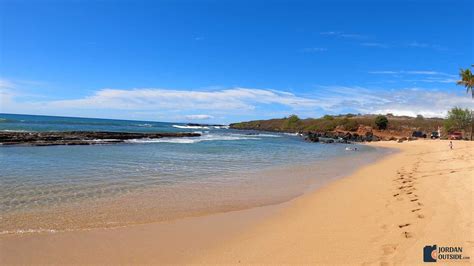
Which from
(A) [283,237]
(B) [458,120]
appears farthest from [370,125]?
(A) [283,237]

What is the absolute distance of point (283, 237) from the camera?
22.2ft

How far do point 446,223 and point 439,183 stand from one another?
555cm

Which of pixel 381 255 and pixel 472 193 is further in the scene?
pixel 472 193

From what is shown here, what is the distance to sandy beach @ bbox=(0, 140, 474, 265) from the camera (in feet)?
18.2

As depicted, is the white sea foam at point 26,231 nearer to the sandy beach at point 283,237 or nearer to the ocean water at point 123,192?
the ocean water at point 123,192

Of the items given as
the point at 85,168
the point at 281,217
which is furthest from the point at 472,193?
the point at 85,168

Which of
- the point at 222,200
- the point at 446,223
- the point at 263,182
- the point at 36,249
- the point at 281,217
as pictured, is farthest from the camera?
the point at 263,182

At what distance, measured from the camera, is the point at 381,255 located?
17.4 feet

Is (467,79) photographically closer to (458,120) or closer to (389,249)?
(458,120)

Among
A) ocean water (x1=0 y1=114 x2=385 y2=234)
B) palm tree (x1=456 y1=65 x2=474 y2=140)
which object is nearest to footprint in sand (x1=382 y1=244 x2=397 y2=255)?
ocean water (x1=0 y1=114 x2=385 y2=234)

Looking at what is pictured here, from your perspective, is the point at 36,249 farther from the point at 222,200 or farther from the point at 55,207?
the point at 222,200

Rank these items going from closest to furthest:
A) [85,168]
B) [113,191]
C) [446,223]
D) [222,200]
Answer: [446,223] → [222,200] → [113,191] → [85,168]

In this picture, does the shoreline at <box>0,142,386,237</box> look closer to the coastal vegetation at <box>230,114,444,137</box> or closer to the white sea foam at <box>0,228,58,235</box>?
the white sea foam at <box>0,228,58,235</box>

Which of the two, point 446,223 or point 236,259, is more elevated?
point 446,223
